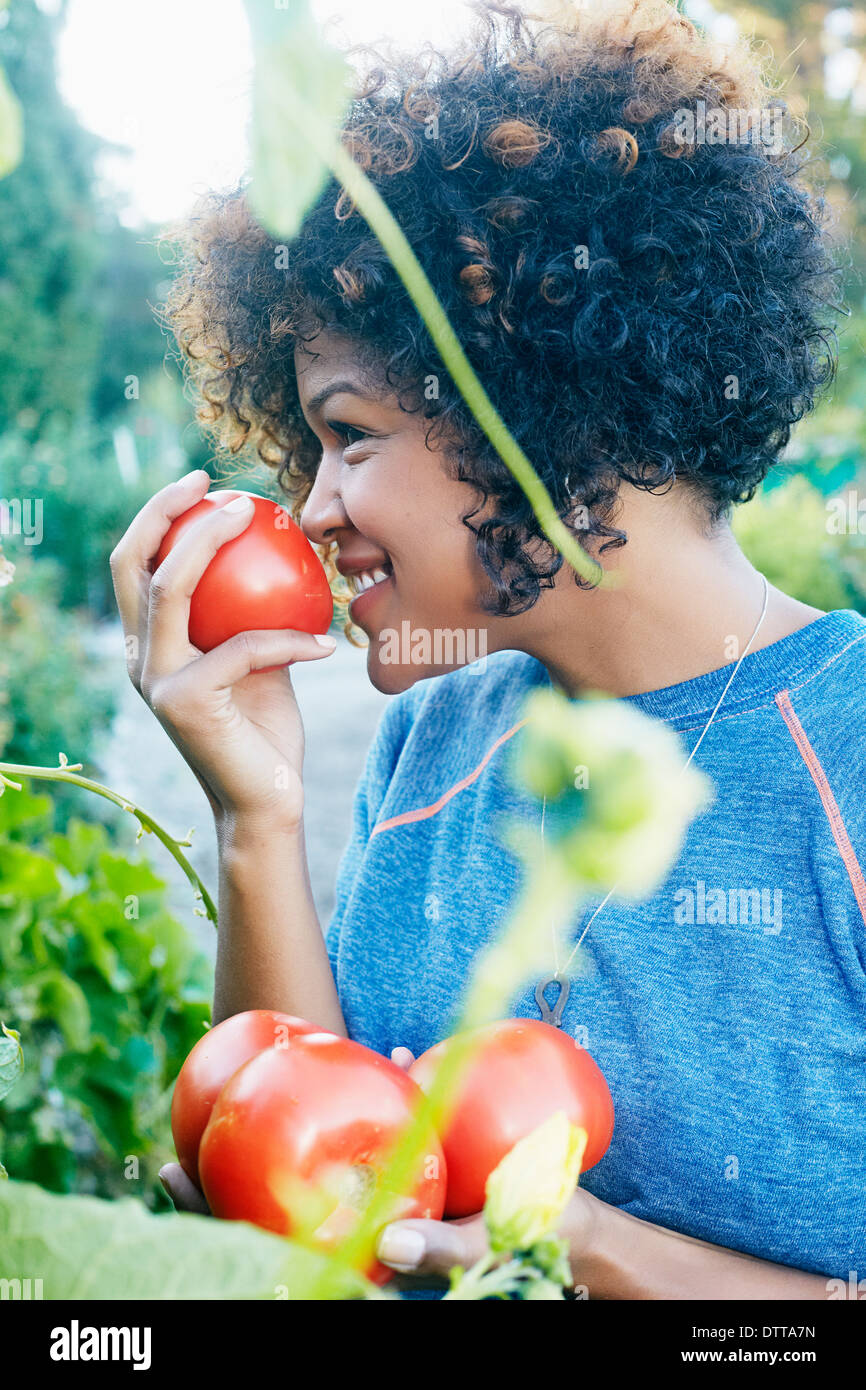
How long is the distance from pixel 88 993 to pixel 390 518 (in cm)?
103

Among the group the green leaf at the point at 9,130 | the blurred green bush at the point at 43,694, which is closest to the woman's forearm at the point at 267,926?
the green leaf at the point at 9,130

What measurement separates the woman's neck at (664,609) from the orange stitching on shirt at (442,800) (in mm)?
185

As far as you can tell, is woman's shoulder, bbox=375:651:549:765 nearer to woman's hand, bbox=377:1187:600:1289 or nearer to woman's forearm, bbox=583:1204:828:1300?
woman's forearm, bbox=583:1204:828:1300

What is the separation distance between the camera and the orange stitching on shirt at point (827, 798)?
110 cm

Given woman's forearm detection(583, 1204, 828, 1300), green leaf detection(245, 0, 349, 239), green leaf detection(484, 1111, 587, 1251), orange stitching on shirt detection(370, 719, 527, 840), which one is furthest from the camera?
orange stitching on shirt detection(370, 719, 527, 840)

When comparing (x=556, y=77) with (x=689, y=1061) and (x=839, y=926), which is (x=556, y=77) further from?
(x=689, y=1061)

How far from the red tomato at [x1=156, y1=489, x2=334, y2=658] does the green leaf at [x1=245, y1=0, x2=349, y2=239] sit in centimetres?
99

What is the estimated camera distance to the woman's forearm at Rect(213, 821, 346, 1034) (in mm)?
1293

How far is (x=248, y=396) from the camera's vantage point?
154 centimetres

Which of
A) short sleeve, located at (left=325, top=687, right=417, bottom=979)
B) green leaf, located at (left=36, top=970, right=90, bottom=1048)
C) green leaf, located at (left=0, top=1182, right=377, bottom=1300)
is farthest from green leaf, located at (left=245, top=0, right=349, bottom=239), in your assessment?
green leaf, located at (left=36, top=970, right=90, bottom=1048)

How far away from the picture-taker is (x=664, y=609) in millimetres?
1277

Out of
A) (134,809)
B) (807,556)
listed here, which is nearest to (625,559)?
(134,809)

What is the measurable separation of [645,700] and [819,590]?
9.62ft

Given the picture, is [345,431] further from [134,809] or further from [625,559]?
[134,809]
